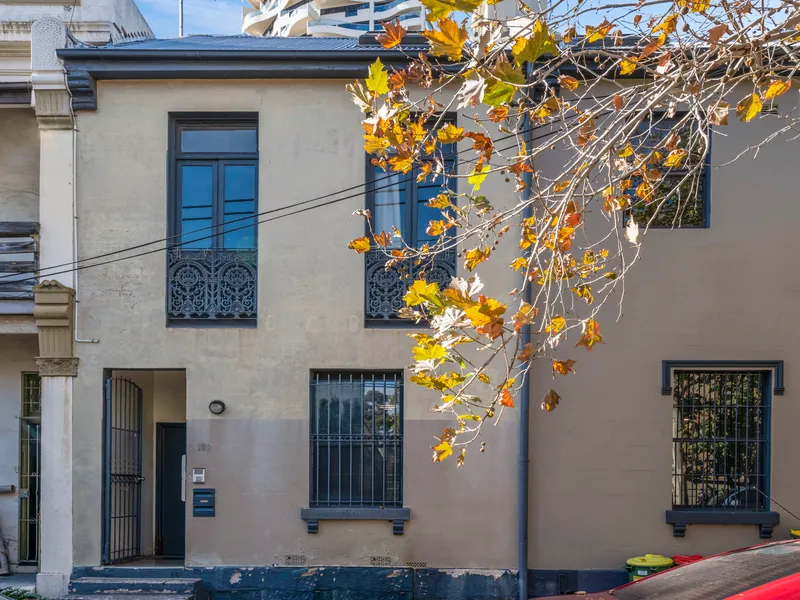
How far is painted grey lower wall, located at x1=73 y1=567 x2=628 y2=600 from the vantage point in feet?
35.8

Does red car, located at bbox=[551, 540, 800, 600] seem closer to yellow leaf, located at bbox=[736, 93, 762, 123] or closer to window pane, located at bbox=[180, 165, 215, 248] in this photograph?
yellow leaf, located at bbox=[736, 93, 762, 123]

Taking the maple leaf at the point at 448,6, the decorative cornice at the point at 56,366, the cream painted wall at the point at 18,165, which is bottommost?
the decorative cornice at the point at 56,366

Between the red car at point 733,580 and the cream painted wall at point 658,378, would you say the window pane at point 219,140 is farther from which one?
the red car at point 733,580

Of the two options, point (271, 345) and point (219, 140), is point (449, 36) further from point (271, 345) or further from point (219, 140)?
point (219, 140)

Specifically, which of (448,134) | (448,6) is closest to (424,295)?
(448,134)

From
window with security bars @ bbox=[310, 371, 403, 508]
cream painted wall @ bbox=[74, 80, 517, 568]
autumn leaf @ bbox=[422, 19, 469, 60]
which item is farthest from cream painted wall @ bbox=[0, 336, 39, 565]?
autumn leaf @ bbox=[422, 19, 469, 60]

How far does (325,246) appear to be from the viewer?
36.9 ft

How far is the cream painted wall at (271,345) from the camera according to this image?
11039 mm

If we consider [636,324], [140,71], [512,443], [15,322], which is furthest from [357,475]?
[140,71]

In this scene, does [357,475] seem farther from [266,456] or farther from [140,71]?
[140,71]

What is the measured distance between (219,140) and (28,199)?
2964 millimetres

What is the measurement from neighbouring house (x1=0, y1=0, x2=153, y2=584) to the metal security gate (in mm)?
757

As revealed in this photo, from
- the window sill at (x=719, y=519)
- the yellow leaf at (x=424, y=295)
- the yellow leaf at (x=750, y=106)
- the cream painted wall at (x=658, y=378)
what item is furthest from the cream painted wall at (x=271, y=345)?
the yellow leaf at (x=424, y=295)

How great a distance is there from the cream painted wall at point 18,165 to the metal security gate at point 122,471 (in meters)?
2.82
